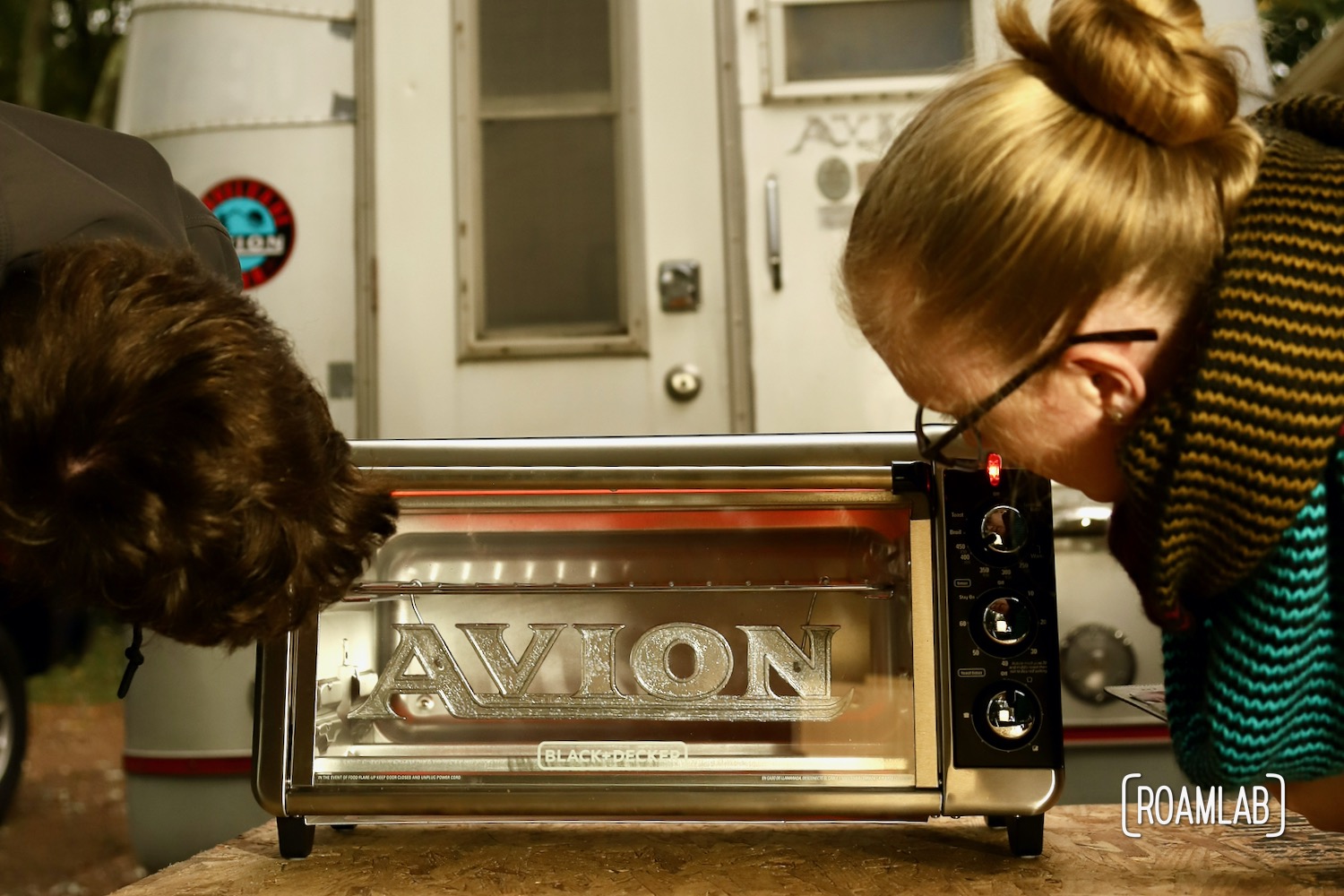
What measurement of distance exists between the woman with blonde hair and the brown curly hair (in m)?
0.42

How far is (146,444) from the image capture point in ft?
2.53

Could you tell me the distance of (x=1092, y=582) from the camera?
1710mm

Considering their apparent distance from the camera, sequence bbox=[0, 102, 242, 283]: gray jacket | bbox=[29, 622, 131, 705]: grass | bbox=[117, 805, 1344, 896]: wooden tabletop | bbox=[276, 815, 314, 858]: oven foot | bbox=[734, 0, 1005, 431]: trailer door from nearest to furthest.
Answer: bbox=[0, 102, 242, 283]: gray jacket < bbox=[117, 805, 1344, 896]: wooden tabletop < bbox=[276, 815, 314, 858]: oven foot < bbox=[734, 0, 1005, 431]: trailer door < bbox=[29, 622, 131, 705]: grass

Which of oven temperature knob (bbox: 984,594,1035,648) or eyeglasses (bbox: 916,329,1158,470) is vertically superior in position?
eyeglasses (bbox: 916,329,1158,470)

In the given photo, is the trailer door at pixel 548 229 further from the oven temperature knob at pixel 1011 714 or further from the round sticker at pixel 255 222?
the oven temperature knob at pixel 1011 714

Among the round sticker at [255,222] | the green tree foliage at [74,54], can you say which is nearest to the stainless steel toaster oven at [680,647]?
the round sticker at [255,222]

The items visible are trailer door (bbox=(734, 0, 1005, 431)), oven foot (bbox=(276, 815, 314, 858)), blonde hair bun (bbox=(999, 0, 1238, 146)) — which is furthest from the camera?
trailer door (bbox=(734, 0, 1005, 431))

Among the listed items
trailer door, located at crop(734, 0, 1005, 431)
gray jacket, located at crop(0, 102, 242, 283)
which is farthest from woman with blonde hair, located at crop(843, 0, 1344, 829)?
trailer door, located at crop(734, 0, 1005, 431)

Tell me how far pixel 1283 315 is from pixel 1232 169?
104 mm

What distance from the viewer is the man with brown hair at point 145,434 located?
77 centimetres

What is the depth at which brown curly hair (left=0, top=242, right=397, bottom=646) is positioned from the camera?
0.76 meters

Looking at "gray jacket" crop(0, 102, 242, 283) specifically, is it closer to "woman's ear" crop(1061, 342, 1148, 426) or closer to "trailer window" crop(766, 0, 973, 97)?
"woman's ear" crop(1061, 342, 1148, 426)

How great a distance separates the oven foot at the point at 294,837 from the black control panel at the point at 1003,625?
1.96ft

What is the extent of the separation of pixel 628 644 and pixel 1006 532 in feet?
1.22
